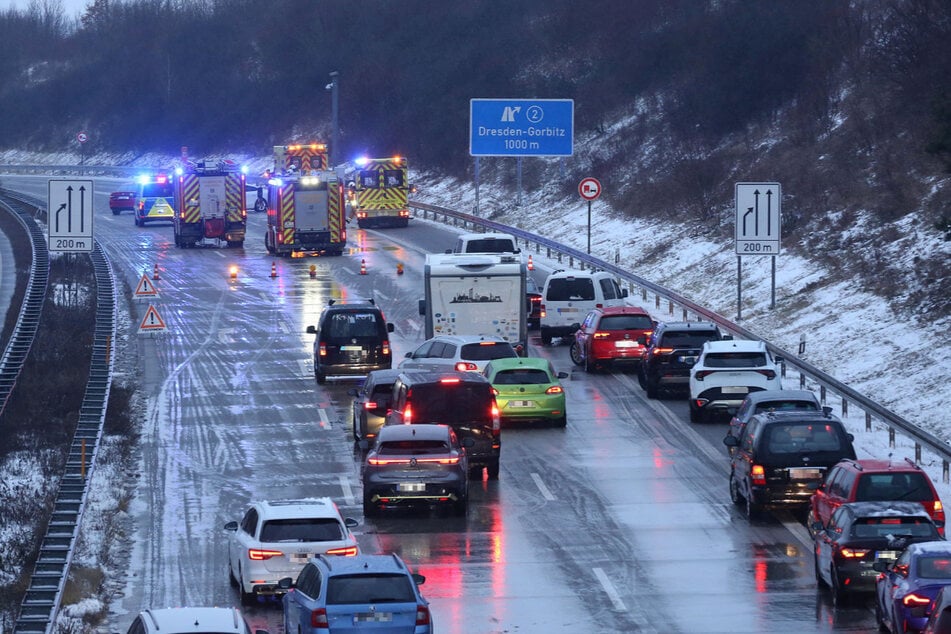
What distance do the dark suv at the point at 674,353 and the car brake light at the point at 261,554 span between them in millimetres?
15855

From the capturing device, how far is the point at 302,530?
767 inches

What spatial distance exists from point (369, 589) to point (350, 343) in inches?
848

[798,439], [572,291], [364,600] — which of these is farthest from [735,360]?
[364,600]

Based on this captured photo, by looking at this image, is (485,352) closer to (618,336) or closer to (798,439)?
(618,336)

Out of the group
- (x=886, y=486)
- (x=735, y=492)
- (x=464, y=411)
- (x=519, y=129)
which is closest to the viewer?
(x=886, y=486)

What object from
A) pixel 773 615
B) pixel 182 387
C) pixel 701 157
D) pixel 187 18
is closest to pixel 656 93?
pixel 701 157

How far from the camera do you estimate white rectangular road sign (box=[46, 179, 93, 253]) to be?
3450cm

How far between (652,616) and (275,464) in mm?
11177

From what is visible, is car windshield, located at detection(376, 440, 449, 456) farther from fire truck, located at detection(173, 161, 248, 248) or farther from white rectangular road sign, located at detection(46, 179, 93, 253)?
fire truck, located at detection(173, 161, 248, 248)

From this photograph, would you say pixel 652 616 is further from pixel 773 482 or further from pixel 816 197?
pixel 816 197

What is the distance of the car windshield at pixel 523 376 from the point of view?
104 ft

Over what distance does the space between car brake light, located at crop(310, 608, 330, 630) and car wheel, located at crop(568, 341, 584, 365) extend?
23400 mm

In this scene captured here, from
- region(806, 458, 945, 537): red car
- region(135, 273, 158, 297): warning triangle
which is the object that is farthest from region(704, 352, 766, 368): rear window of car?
region(135, 273, 158, 297): warning triangle

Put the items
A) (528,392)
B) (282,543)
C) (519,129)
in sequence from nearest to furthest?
(282,543)
(528,392)
(519,129)
